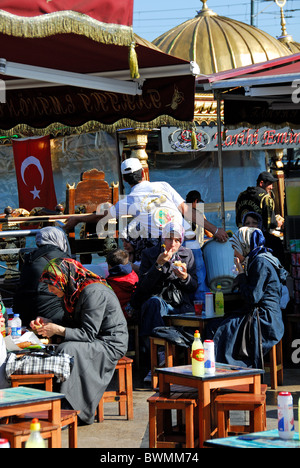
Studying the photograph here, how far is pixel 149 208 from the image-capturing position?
9078 mm

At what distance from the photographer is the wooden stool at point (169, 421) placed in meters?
5.54

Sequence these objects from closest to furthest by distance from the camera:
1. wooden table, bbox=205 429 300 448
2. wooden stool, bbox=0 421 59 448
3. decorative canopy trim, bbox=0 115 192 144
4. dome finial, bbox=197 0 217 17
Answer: wooden table, bbox=205 429 300 448
wooden stool, bbox=0 421 59 448
decorative canopy trim, bbox=0 115 192 144
dome finial, bbox=197 0 217 17

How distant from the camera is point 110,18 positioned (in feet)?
21.1

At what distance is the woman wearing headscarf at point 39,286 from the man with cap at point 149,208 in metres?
1.03

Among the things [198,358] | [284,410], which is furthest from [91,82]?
[284,410]

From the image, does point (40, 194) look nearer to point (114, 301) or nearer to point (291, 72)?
point (291, 72)

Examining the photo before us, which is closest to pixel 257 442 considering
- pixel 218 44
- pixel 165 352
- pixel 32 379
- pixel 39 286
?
pixel 32 379

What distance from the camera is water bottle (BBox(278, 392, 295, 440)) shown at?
4.16 m

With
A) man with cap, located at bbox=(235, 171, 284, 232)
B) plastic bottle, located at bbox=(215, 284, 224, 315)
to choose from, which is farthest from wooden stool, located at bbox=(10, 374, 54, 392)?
man with cap, located at bbox=(235, 171, 284, 232)

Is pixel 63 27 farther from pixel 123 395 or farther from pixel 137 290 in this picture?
pixel 137 290

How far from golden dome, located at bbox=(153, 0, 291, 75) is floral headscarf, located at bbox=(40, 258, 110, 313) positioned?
16.1 m

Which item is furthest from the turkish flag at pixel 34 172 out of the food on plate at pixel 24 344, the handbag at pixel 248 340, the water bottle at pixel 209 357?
the water bottle at pixel 209 357

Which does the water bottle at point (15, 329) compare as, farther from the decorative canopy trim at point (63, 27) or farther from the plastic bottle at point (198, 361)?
the decorative canopy trim at point (63, 27)

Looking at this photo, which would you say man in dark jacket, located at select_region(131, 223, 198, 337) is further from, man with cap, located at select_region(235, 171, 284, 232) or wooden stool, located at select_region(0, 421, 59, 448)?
wooden stool, located at select_region(0, 421, 59, 448)
